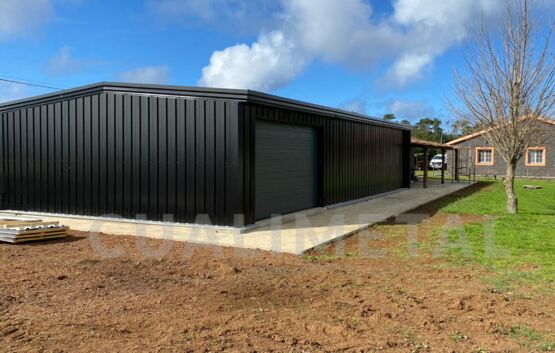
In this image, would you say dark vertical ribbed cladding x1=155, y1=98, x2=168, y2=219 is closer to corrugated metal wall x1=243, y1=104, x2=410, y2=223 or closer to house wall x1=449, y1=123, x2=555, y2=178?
corrugated metal wall x1=243, y1=104, x2=410, y2=223

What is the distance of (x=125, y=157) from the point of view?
1091 centimetres

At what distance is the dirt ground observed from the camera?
398 cm

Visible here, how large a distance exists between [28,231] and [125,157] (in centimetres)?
298

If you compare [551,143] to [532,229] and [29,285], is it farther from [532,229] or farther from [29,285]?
[29,285]

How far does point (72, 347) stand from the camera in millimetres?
3842

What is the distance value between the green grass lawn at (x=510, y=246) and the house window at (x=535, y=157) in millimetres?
23522

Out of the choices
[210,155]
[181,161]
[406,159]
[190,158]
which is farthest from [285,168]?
[406,159]

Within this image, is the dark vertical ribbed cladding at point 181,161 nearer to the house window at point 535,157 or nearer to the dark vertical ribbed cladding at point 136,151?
the dark vertical ribbed cladding at point 136,151

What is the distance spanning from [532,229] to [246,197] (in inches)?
240

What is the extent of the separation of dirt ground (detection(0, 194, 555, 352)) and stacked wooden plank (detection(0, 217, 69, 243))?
39.4 inches

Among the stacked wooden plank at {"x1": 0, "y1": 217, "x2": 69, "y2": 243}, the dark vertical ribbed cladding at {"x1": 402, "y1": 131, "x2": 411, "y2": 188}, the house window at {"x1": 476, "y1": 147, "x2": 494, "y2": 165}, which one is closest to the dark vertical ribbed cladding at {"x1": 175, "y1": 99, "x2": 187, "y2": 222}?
the stacked wooden plank at {"x1": 0, "y1": 217, "x2": 69, "y2": 243}

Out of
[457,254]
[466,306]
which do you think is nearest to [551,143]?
[457,254]

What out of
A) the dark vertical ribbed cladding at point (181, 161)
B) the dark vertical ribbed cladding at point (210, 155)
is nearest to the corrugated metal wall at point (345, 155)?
the dark vertical ribbed cladding at point (210, 155)

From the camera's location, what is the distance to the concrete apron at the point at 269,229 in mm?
8492
